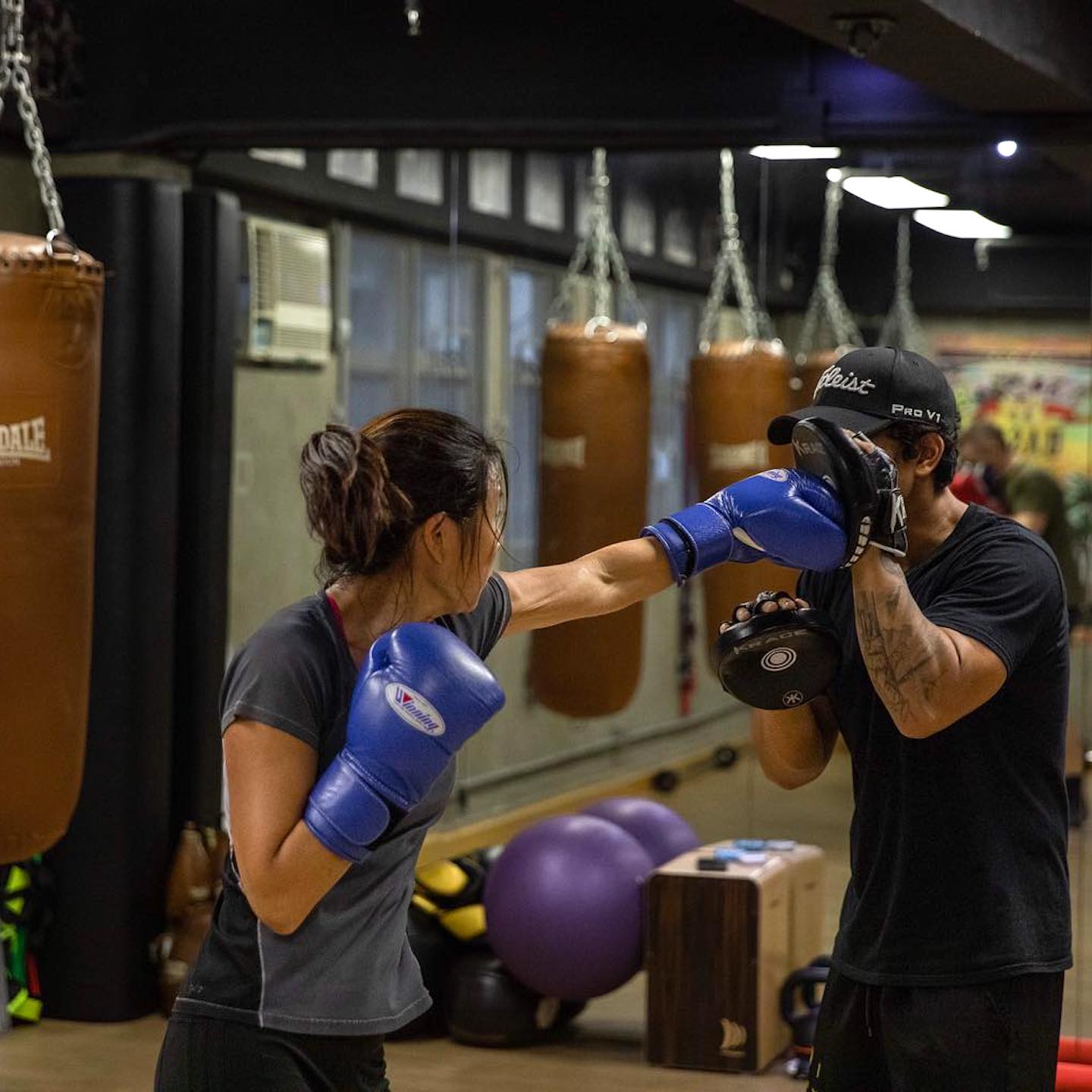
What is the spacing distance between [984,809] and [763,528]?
0.42 metres

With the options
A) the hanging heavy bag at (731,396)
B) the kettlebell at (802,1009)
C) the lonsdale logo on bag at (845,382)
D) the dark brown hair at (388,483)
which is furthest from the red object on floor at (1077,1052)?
the dark brown hair at (388,483)

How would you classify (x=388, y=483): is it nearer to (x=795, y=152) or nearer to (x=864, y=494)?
(x=864, y=494)

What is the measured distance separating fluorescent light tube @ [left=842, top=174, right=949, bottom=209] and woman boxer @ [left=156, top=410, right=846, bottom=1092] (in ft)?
9.79

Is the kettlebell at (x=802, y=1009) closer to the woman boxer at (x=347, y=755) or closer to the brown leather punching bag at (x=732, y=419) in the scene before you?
the brown leather punching bag at (x=732, y=419)

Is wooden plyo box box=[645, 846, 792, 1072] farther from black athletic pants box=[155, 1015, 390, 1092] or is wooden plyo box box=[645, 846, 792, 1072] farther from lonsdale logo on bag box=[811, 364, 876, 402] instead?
black athletic pants box=[155, 1015, 390, 1092]

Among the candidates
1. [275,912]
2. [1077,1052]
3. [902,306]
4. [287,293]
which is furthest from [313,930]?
[287,293]

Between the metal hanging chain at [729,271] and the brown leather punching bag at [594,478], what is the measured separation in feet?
0.70

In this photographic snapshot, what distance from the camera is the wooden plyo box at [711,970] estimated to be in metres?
4.42

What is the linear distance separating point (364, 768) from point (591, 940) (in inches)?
112

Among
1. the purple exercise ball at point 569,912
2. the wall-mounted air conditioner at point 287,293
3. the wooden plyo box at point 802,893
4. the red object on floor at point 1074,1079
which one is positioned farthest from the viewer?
the wall-mounted air conditioner at point 287,293

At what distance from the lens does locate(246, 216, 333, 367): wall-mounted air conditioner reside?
17.8 ft

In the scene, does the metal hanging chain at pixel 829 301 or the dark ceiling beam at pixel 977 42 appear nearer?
the dark ceiling beam at pixel 977 42

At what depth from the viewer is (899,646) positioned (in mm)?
2010

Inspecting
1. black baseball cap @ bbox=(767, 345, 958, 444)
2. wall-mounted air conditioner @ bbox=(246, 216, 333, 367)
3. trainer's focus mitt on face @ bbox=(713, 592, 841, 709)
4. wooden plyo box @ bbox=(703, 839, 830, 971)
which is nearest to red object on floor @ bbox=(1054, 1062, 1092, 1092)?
wooden plyo box @ bbox=(703, 839, 830, 971)
